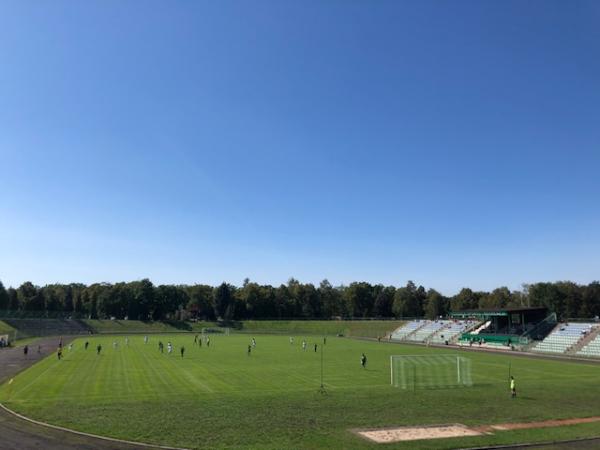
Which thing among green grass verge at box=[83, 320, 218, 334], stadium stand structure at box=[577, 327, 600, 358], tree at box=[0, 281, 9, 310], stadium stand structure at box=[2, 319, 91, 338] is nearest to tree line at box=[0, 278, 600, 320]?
tree at box=[0, 281, 9, 310]

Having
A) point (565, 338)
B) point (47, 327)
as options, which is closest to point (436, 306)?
point (565, 338)

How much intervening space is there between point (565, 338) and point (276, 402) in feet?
196

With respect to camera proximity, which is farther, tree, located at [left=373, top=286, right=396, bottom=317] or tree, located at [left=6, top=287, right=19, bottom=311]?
Result: tree, located at [left=373, top=286, right=396, bottom=317]

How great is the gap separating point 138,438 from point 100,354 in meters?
46.7

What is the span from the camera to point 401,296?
577 ft

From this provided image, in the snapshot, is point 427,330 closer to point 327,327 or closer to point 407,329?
point 407,329

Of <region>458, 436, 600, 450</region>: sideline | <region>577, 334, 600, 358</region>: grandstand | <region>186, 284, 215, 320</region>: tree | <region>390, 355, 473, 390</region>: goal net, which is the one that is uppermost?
<region>186, 284, 215, 320</region>: tree

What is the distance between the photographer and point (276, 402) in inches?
1252

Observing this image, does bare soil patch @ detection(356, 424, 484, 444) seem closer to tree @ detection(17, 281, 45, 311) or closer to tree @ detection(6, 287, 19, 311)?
tree @ detection(17, 281, 45, 311)

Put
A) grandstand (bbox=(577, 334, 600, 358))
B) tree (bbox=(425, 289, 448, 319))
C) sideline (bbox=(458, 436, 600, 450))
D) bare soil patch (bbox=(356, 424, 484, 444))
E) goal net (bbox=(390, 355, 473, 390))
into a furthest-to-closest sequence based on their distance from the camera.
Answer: tree (bbox=(425, 289, 448, 319)), grandstand (bbox=(577, 334, 600, 358)), goal net (bbox=(390, 355, 473, 390)), bare soil patch (bbox=(356, 424, 484, 444)), sideline (bbox=(458, 436, 600, 450))

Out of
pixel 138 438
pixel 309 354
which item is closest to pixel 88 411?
pixel 138 438

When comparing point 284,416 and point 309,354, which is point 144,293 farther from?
point 284,416

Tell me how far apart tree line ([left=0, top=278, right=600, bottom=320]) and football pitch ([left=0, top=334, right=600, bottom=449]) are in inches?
4455

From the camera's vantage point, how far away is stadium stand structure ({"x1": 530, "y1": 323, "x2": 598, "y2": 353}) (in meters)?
72.0
